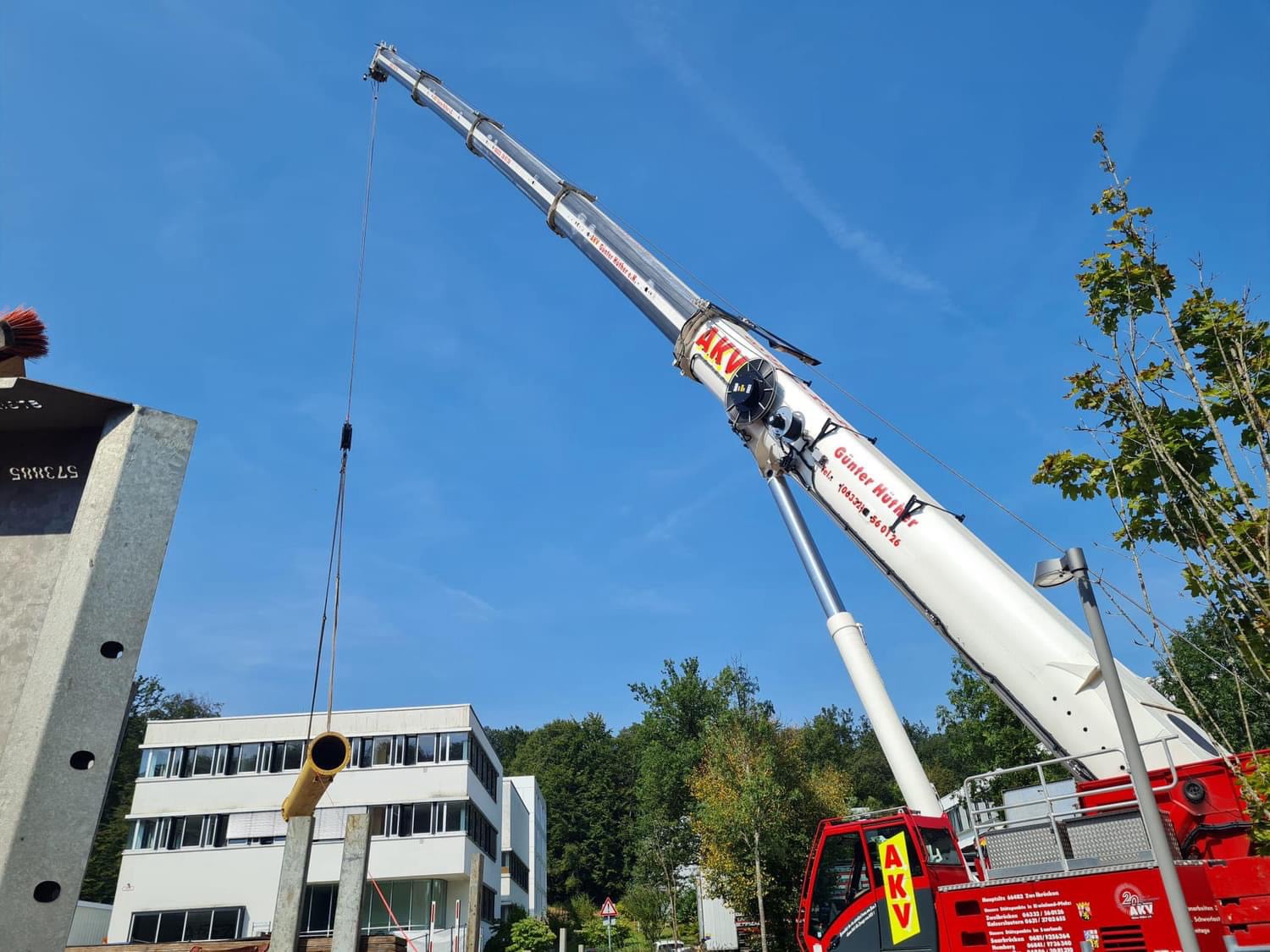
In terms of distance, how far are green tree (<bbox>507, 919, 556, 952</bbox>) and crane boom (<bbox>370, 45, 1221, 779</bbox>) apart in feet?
96.9

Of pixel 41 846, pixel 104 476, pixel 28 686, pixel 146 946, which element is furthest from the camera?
pixel 146 946

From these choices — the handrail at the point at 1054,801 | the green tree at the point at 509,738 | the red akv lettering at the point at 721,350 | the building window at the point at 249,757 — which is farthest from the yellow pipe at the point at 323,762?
the green tree at the point at 509,738

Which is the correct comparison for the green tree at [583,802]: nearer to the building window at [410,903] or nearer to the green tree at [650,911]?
the green tree at [650,911]

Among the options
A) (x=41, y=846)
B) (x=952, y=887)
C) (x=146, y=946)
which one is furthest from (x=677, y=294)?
(x=41, y=846)

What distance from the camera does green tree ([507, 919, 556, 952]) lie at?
1439 inches

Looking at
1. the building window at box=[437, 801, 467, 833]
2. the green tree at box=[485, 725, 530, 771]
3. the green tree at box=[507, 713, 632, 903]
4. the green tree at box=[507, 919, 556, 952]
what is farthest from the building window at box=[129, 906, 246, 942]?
the green tree at box=[485, 725, 530, 771]

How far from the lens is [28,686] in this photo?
124 inches

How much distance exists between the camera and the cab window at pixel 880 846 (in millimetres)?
10773

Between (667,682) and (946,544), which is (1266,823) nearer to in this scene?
(946,544)

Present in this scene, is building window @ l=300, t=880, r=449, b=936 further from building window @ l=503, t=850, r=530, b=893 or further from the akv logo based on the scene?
the akv logo

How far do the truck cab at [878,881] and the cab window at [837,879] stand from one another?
1 cm

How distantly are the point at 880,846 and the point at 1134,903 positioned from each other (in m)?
2.97

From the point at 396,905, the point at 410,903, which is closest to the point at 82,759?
the point at 410,903

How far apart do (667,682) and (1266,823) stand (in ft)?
165
